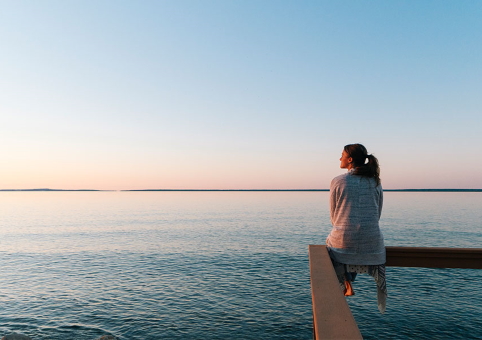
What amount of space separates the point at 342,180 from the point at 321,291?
1686 millimetres

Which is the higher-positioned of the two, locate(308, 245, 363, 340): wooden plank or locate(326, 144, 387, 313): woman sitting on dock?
locate(326, 144, 387, 313): woman sitting on dock

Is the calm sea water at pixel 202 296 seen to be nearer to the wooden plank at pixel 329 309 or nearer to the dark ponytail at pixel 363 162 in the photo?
the dark ponytail at pixel 363 162

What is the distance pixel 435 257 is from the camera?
13.3 ft

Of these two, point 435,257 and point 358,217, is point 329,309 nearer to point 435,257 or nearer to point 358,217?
point 358,217

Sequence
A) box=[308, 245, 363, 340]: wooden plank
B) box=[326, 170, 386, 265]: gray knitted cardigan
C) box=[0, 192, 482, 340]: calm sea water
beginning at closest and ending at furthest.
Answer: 1. box=[308, 245, 363, 340]: wooden plank
2. box=[326, 170, 386, 265]: gray knitted cardigan
3. box=[0, 192, 482, 340]: calm sea water

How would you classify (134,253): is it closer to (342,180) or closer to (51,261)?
(51,261)

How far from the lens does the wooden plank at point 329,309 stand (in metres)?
1.80

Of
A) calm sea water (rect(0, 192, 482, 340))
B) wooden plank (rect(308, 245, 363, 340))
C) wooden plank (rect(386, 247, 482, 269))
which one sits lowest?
calm sea water (rect(0, 192, 482, 340))

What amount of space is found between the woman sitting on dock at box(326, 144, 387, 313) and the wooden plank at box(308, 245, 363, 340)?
0.70 metres

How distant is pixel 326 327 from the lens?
1.89 m

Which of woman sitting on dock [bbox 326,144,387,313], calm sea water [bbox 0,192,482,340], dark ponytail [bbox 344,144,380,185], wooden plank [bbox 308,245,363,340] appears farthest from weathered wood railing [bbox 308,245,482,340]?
calm sea water [bbox 0,192,482,340]

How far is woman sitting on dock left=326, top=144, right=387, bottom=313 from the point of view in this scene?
12.7 ft

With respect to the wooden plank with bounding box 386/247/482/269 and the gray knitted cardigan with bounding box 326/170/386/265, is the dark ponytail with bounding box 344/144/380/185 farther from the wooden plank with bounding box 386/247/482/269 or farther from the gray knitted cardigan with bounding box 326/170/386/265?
the wooden plank with bounding box 386/247/482/269

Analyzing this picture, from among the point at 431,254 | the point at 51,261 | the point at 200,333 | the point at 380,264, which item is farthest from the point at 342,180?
the point at 51,261
